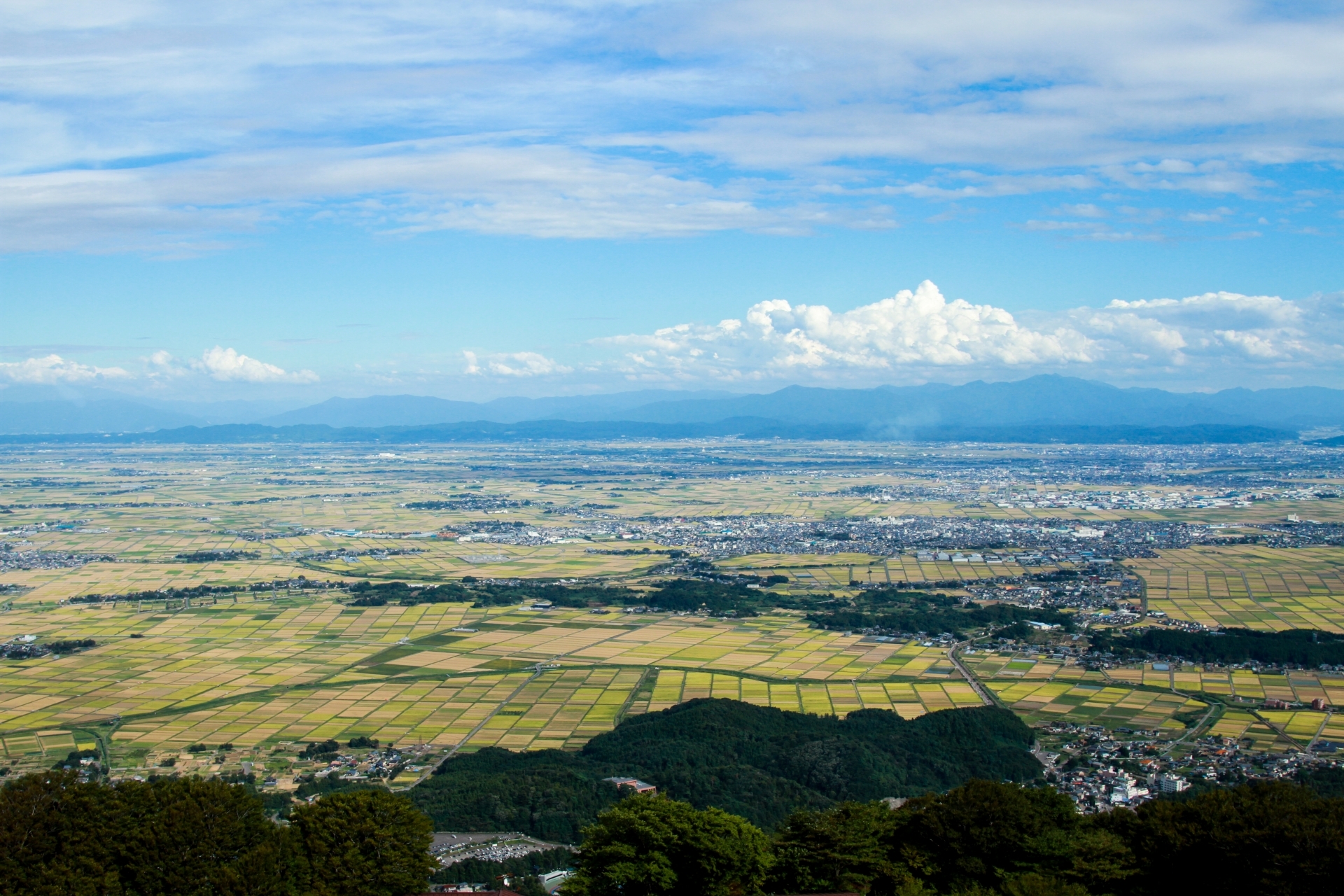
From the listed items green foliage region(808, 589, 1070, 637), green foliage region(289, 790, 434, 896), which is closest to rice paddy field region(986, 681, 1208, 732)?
green foliage region(808, 589, 1070, 637)

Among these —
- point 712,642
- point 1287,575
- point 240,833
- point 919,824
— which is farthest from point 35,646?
point 1287,575

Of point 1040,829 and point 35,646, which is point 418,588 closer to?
point 35,646

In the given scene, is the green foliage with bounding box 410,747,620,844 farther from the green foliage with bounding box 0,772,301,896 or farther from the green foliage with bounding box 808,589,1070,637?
the green foliage with bounding box 808,589,1070,637

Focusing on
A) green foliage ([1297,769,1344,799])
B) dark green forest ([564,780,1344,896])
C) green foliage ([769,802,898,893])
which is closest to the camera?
dark green forest ([564,780,1344,896])

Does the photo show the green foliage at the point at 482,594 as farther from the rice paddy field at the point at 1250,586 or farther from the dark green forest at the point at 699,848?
the dark green forest at the point at 699,848

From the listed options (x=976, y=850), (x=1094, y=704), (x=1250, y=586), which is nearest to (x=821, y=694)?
(x=1094, y=704)

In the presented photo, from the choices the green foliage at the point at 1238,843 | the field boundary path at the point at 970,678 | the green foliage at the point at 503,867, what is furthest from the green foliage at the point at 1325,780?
the green foliage at the point at 503,867

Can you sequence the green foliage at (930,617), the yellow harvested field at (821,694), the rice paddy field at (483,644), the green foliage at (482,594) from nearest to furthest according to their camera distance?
the rice paddy field at (483,644), the yellow harvested field at (821,694), the green foliage at (930,617), the green foliage at (482,594)

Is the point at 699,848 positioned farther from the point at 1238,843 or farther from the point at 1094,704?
the point at 1094,704
